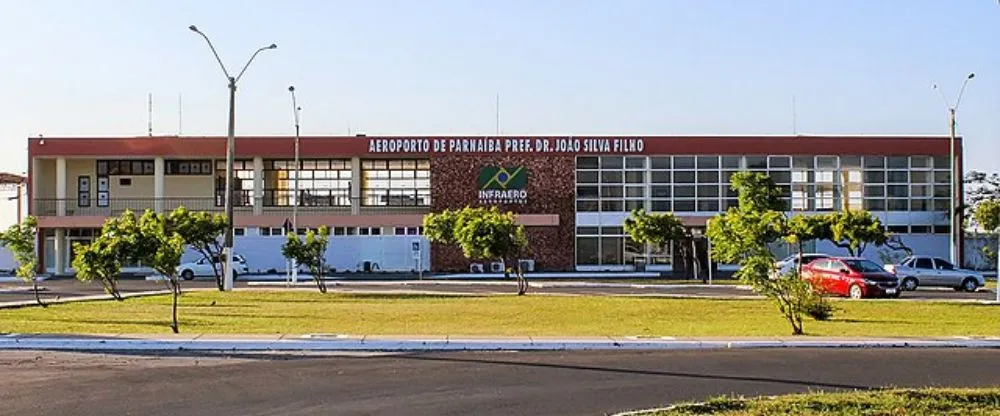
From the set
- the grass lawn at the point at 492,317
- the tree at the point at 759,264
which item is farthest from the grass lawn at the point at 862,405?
the tree at the point at 759,264

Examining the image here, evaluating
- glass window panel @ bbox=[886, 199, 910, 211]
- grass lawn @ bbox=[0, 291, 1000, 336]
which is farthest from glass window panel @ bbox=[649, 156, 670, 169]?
grass lawn @ bbox=[0, 291, 1000, 336]

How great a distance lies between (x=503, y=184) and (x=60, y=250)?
23.1m

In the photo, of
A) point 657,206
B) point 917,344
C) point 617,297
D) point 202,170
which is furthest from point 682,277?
point 917,344

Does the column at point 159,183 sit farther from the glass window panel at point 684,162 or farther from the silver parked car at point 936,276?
the silver parked car at point 936,276

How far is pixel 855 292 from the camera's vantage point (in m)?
35.9

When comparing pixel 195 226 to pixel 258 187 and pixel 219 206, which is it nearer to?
pixel 258 187

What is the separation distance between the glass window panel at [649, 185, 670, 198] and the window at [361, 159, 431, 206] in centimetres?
1161

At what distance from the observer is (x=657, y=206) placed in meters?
61.8

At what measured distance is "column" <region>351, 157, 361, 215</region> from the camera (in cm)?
6322

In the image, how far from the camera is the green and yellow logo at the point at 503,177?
61281mm

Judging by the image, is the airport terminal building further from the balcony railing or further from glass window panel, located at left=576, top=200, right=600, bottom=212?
the balcony railing

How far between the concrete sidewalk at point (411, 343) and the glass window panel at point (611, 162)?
4282 centimetres

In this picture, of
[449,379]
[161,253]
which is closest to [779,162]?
[161,253]

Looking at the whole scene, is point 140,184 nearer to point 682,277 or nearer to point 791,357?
point 682,277
